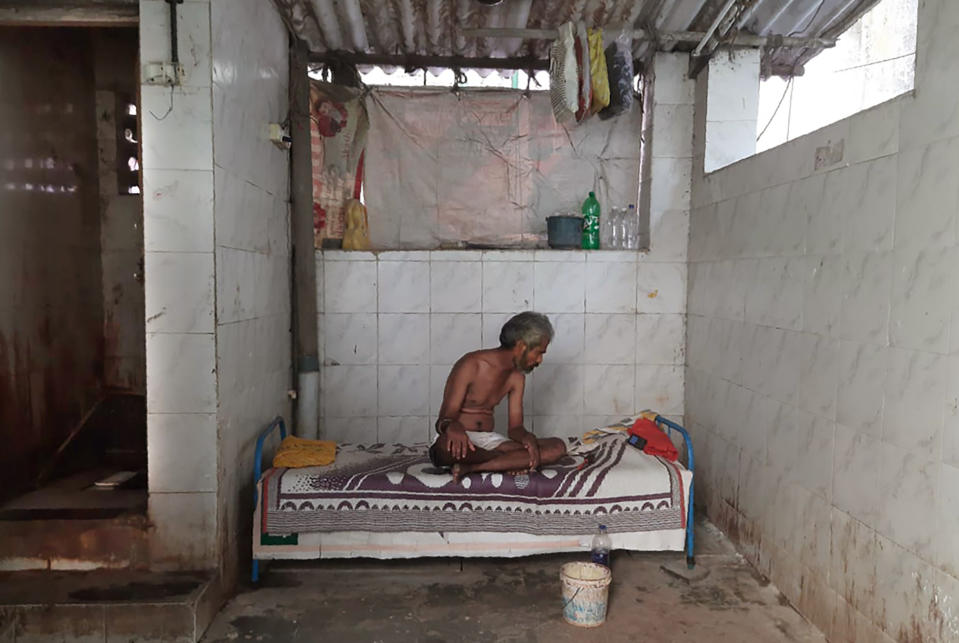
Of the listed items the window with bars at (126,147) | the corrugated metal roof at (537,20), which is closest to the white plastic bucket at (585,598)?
the corrugated metal roof at (537,20)

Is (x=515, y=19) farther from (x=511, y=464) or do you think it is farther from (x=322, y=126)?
(x=511, y=464)

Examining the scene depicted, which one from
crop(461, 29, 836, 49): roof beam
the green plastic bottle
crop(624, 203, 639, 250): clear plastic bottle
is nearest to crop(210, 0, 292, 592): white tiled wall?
crop(461, 29, 836, 49): roof beam

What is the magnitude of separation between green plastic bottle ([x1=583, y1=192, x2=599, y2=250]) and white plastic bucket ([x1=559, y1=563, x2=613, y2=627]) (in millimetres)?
2592

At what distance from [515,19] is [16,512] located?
4.09 meters

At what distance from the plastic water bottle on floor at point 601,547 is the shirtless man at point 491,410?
504mm

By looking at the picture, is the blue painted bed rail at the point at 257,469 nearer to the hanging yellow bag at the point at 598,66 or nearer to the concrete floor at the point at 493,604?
the concrete floor at the point at 493,604

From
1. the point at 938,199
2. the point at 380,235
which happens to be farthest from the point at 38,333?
A: the point at 938,199

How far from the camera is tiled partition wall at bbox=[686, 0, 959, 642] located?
2.28 meters

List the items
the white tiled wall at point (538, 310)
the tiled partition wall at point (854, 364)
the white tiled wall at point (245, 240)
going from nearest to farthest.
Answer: the tiled partition wall at point (854, 364) < the white tiled wall at point (245, 240) < the white tiled wall at point (538, 310)

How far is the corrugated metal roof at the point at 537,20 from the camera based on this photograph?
13.3ft

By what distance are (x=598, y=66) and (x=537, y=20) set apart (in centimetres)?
76

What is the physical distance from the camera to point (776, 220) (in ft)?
11.4

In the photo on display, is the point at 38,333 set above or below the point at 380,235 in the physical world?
below

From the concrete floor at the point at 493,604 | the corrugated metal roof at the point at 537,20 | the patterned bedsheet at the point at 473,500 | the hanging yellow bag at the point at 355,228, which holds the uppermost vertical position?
the corrugated metal roof at the point at 537,20
